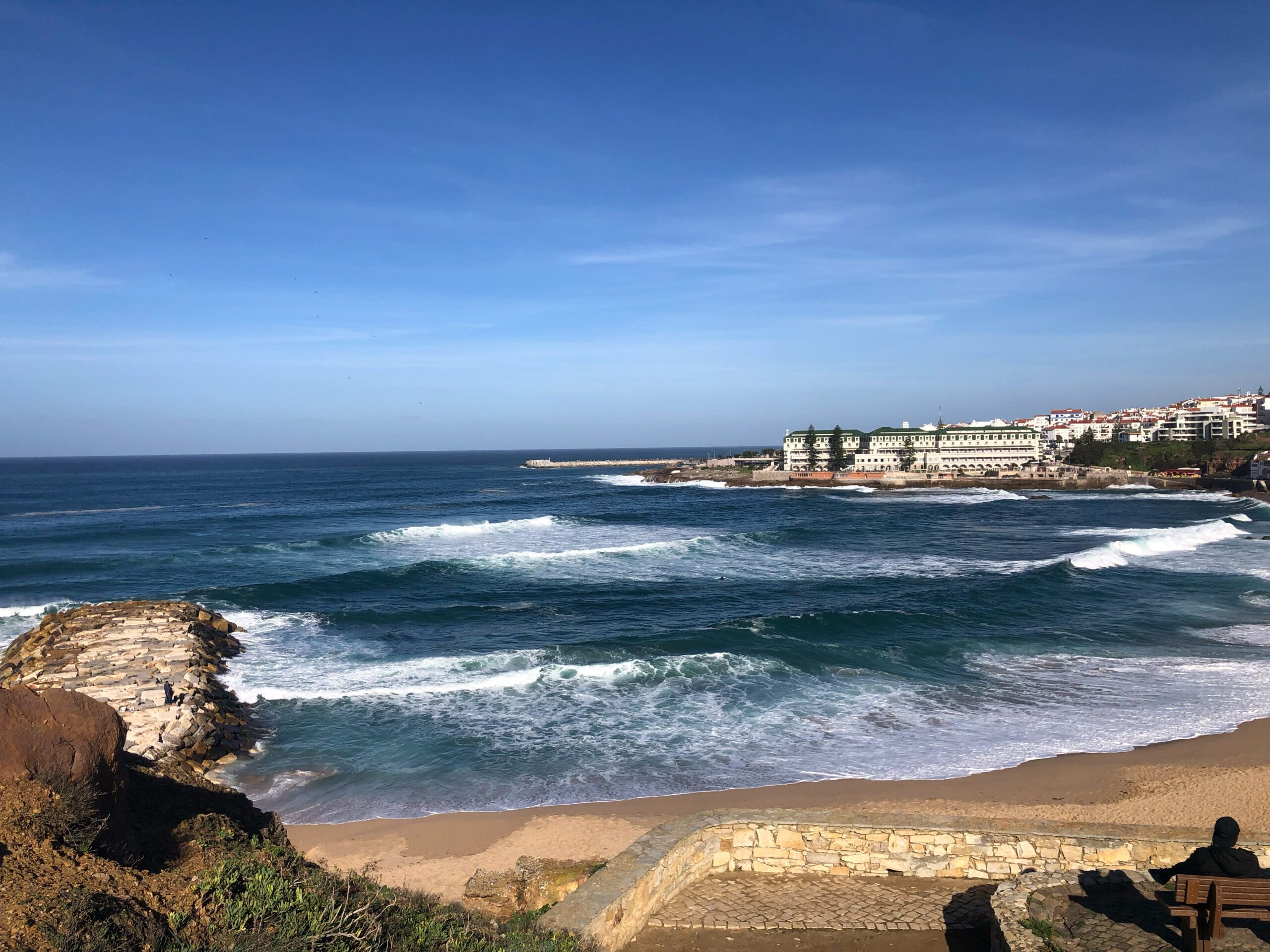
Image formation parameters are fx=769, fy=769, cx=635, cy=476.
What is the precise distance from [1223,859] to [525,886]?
7.23 meters

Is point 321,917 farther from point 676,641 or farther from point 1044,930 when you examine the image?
point 676,641

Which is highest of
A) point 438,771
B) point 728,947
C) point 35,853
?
point 35,853

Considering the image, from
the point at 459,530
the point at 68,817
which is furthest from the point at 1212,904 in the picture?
the point at 459,530

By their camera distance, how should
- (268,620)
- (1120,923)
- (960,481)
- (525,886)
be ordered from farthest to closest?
(960,481)
(268,620)
(525,886)
(1120,923)

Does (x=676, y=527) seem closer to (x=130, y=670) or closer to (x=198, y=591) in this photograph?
(x=198, y=591)

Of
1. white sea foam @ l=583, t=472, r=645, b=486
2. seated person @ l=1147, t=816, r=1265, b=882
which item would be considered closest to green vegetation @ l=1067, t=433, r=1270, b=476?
white sea foam @ l=583, t=472, r=645, b=486

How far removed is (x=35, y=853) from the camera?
203 inches

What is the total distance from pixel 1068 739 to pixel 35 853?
1685cm

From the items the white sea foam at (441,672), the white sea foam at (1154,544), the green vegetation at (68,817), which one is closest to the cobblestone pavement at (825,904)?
the green vegetation at (68,817)

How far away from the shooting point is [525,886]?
9.54 metres

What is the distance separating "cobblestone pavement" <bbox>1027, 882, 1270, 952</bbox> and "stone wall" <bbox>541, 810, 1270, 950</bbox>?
1.95ft

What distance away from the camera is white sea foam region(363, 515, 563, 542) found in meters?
48.5

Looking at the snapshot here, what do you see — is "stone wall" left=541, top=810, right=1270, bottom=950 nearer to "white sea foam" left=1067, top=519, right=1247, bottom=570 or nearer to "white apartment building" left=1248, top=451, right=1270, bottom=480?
"white sea foam" left=1067, top=519, right=1247, bottom=570

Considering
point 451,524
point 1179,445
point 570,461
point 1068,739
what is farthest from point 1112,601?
point 570,461
